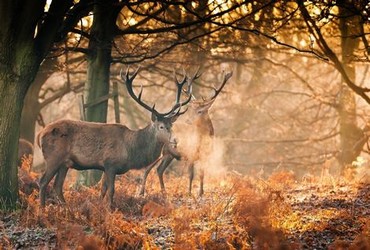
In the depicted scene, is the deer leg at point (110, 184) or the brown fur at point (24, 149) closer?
the deer leg at point (110, 184)

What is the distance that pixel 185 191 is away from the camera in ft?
45.4

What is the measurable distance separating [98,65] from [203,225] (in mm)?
6569

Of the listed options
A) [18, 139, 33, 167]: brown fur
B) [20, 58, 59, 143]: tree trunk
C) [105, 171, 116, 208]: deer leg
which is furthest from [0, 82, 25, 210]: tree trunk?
[20, 58, 59, 143]: tree trunk

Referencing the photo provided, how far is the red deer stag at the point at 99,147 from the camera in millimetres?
11602

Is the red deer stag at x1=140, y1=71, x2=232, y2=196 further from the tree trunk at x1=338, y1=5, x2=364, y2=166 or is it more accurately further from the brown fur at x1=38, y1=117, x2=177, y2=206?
the tree trunk at x1=338, y1=5, x2=364, y2=166

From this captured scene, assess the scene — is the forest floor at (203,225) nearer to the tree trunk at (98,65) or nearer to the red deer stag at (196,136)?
the red deer stag at (196,136)

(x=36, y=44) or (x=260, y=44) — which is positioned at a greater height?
(x=260, y=44)

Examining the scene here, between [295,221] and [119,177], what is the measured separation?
28.0 ft

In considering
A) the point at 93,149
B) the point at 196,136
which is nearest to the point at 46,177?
the point at 93,149

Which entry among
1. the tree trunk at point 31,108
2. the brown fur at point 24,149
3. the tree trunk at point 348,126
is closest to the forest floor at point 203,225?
the brown fur at point 24,149

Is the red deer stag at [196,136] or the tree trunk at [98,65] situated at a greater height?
the tree trunk at [98,65]

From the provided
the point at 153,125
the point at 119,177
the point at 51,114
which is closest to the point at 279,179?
the point at 153,125

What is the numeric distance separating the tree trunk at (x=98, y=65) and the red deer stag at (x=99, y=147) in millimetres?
2562

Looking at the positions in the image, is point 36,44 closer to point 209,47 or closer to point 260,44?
point 209,47
